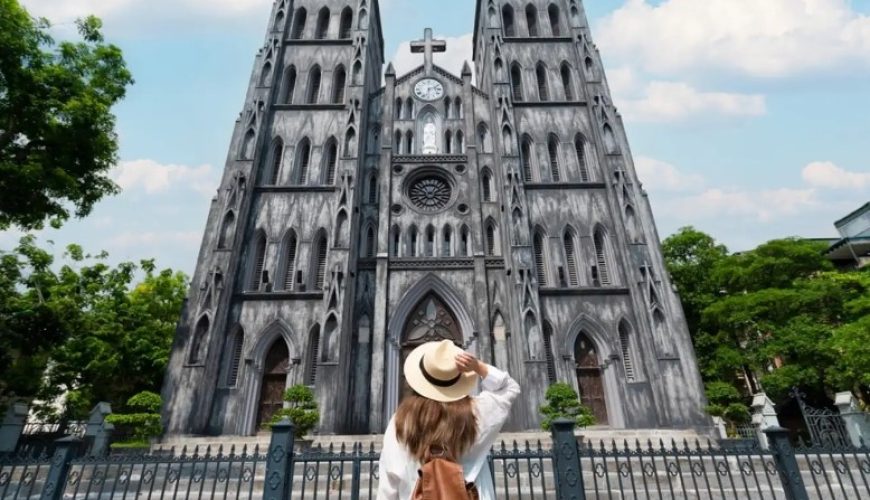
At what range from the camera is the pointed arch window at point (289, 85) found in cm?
2077

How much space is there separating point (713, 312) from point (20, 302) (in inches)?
976

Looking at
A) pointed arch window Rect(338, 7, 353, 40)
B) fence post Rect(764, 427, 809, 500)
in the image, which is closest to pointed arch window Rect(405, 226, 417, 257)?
pointed arch window Rect(338, 7, 353, 40)

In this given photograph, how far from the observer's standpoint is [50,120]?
1050 centimetres

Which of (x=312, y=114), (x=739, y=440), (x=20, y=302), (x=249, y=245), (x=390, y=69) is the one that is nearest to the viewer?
(x=739, y=440)

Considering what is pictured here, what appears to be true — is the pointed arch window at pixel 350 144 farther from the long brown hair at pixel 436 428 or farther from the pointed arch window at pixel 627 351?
the long brown hair at pixel 436 428

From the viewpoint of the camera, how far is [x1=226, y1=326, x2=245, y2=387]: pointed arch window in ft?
49.3

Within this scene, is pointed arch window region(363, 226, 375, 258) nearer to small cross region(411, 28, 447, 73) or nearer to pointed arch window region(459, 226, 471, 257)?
pointed arch window region(459, 226, 471, 257)

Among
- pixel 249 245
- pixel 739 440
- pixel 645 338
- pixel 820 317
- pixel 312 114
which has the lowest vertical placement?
pixel 739 440

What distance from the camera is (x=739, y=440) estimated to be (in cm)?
1170

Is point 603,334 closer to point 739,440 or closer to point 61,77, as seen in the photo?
point 739,440

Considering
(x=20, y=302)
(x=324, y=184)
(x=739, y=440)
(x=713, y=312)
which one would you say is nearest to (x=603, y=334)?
(x=739, y=440)

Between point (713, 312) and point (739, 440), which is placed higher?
point (713, 312)

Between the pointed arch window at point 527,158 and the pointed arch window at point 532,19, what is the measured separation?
7.50m

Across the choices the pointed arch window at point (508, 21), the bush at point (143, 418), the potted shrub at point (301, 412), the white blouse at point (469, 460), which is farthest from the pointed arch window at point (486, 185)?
the white blouse at point (469, 460)
